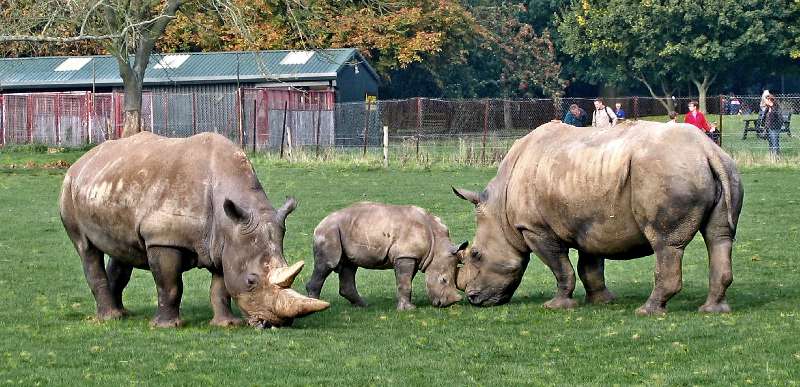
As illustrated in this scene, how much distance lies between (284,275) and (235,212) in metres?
0.76

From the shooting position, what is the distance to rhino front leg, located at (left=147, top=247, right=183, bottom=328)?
44.7 feet

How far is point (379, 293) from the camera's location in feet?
56.5

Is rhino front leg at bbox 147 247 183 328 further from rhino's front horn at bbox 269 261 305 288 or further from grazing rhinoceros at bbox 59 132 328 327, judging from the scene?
rhino's front horn at bbox 269 261 305 288

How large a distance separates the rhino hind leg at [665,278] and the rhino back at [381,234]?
260 centimetres

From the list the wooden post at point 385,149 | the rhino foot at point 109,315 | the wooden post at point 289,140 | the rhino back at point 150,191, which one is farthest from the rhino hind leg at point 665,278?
the wooden post at point 289,140

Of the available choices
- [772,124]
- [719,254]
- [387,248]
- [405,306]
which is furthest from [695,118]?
[719,254]

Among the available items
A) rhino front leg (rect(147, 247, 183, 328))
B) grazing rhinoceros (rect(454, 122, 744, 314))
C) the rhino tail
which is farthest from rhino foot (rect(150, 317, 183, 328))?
the rhino tail

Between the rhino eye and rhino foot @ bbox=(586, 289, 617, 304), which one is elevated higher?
the rhino eye

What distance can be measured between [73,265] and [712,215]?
9621 mm

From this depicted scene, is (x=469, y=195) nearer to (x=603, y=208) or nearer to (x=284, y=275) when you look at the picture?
(x=603, y=208)

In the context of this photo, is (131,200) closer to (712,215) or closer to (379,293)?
(379,293)

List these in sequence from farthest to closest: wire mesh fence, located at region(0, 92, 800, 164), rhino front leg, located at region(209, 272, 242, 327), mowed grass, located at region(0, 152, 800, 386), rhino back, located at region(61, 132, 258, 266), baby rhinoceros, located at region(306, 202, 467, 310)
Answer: wire mesh fence, located at region(0, 92, 800, 164) → baby rhinoceros, located at region(306, 202, 467, 310) → rhino front leg, located at region(209, 272, 242, 327) → rhino back, located at region(61, 132, 258, 266) → mowed grass, located at region(0, 152, 800, 386)

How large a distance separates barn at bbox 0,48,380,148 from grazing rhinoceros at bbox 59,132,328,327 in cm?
A: 2878

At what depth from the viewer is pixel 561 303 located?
15297 millimetres
